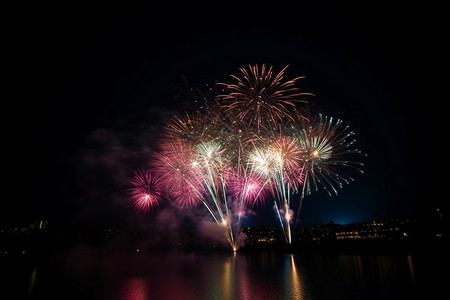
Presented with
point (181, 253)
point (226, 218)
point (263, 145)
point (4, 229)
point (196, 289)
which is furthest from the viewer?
point (4, 229)

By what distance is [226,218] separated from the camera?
93.7 feet

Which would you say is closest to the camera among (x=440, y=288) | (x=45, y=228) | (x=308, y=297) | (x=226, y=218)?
(x=308, y=297)

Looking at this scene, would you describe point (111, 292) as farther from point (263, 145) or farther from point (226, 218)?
point (226, 218)

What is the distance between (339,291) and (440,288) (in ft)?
11.4

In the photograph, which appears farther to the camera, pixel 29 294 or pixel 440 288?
pixel 29 294

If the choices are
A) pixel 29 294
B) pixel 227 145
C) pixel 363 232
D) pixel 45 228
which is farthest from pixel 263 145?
pixel 363 232

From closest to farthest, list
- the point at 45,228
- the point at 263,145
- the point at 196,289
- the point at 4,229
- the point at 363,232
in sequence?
the point at 196,289, the point at 263,145, the point at 4,229, the point at 45,228, the point at 363,232

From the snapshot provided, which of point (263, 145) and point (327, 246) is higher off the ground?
point (263, 145)

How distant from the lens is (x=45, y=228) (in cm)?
5822

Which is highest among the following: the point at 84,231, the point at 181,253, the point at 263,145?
the point at 263,145

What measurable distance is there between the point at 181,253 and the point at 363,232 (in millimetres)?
64736

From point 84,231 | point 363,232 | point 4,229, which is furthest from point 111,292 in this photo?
point 363,232

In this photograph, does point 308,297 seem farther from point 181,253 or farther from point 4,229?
point 4,229

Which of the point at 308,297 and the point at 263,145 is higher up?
the point at 263,145
